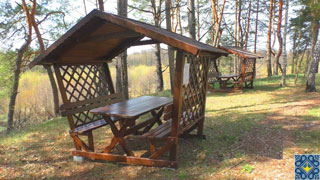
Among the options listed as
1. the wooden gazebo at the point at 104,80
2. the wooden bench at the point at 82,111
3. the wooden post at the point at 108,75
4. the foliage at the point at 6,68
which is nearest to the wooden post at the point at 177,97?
the wooden gazebo at the point at 104,80

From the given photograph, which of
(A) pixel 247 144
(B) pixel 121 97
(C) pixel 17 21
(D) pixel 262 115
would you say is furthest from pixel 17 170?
(C) pixel 17 21

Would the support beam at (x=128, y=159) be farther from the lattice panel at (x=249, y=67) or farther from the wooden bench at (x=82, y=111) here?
the lattice panel at (x=249, y=67)

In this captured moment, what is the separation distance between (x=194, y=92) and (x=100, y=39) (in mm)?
2041

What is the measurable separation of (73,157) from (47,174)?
1.98ft

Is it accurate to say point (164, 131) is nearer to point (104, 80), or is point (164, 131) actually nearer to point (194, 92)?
point (194, 92)

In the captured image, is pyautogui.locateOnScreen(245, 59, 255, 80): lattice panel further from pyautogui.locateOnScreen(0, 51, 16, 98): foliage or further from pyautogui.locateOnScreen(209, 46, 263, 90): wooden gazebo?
pyautogui.locateOnScreen(0, 51, 16, 98): foliage

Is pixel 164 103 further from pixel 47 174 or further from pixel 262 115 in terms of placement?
pixel 262 115

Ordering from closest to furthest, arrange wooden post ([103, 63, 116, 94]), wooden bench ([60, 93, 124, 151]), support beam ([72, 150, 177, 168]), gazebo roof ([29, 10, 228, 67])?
gazebo roof ([29, 10, 228, 67]), support beam ([72, 150, 177, 168]), wooden bench ([60, 93, 124, 151]), wooden post ([103, 63, 116, 94])

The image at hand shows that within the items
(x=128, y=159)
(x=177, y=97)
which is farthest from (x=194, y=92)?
(x=128, y=159)

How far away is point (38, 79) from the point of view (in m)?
19.0

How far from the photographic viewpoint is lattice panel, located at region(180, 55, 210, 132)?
3.57 meters

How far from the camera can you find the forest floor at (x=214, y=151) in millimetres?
3189

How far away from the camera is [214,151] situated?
→ 388 cm

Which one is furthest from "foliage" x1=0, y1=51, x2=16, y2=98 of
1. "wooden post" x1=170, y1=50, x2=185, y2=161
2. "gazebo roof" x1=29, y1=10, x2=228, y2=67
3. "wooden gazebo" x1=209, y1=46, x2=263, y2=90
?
"wooden post" x1=170, y1=50, x2=185, y2=161
